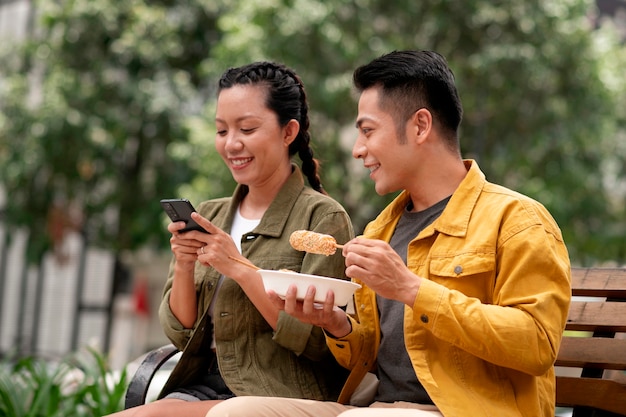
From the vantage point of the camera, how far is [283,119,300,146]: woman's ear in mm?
3426

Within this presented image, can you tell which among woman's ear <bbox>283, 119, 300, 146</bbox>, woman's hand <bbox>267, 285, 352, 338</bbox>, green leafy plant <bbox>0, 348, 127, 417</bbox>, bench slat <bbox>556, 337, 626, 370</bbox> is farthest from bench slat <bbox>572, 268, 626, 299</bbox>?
green leafy plant <bbox>0, 348, 127, 417</bbox>

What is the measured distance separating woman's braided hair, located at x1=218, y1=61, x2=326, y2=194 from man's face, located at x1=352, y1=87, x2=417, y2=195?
561 millimetres

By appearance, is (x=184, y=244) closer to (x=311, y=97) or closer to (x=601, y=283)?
(x=601, y=283)

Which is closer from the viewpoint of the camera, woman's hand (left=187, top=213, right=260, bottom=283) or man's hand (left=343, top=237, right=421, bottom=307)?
man's hand (left=343, top=237, right=421, bottom=307)

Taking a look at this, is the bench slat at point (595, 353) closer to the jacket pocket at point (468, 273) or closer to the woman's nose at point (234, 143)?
the jacket pocket at point (468, 273)

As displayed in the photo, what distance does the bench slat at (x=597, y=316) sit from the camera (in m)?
3.20

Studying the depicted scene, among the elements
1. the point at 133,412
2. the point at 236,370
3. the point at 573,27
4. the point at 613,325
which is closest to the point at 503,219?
the point at 613,325

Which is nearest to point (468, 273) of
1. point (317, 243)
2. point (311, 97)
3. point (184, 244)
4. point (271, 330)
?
point (317, 243)

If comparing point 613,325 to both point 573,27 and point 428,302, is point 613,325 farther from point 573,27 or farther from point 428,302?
point 573,27

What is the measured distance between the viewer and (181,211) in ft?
9.91

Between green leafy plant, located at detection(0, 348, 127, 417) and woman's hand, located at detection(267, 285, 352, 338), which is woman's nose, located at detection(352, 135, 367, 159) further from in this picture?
green leafy plant, located at detection(0, 348, 127, 417)

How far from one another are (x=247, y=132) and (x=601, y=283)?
4.24 ft

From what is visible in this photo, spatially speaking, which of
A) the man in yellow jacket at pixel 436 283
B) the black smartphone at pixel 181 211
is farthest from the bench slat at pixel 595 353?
the black smartphone at pixel 181 211

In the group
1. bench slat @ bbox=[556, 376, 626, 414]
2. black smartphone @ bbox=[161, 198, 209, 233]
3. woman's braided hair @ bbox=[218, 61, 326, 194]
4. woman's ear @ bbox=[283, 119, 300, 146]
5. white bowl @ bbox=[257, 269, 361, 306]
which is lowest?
bench slat @ bbox=[556, 376, 626, 414]
